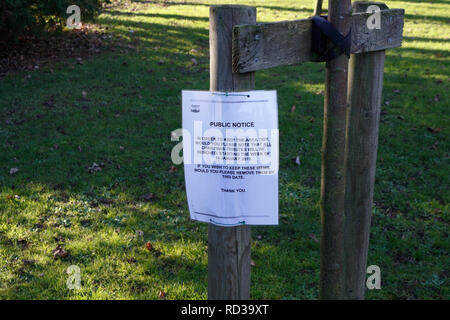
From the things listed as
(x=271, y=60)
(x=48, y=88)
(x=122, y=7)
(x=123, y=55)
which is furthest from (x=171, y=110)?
(x=122, y=7)

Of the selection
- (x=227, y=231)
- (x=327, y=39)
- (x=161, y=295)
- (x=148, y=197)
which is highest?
(x=327, y=39)

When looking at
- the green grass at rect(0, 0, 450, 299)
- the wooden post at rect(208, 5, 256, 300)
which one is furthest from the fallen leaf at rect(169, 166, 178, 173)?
the wooden post at rect(208, 5, 256, 300)

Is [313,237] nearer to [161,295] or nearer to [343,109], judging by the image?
[161,295]

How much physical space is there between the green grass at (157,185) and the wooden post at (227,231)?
1511 mm

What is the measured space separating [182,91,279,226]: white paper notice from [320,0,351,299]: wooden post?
16.0 inches

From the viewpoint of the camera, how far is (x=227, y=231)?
2551 millimetres

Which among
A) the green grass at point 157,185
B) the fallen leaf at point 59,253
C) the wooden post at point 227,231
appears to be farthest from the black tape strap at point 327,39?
the fallen leaf at point 59,253

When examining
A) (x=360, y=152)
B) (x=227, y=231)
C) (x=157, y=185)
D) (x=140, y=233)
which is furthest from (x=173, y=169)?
(x=227, y=231)

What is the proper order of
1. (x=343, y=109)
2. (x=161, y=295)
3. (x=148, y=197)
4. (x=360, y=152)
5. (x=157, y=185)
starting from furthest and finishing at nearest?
(x=157, y=185)
(x=148, y=197)
(x=161, y=295)
(x=360, y=152)
(x=343, y=109)

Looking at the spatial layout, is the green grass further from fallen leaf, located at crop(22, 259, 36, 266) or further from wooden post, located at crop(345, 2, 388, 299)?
wooden post, located at crop(345, 2, 388, 299)

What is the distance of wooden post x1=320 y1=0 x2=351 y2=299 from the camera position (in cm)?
263

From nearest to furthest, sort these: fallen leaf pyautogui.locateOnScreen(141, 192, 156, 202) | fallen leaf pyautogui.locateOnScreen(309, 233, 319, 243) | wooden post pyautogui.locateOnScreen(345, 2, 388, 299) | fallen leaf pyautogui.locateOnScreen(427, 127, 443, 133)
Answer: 1. wooden post pyautogui.locateOnScreen(345, 2, 388, 299)
2. fallen leaf pyautogui.locateOnScreen(309, 233, 319, 243)
3. fallen leaf pyautogui.locateOnScreen(141, 192, 156, 202)
4. fallen leaf pyautogui.locateOnScreen(427, 127, 443, 133)

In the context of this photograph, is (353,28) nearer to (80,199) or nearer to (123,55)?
(80,199)

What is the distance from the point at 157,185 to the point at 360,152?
3.35 metres
